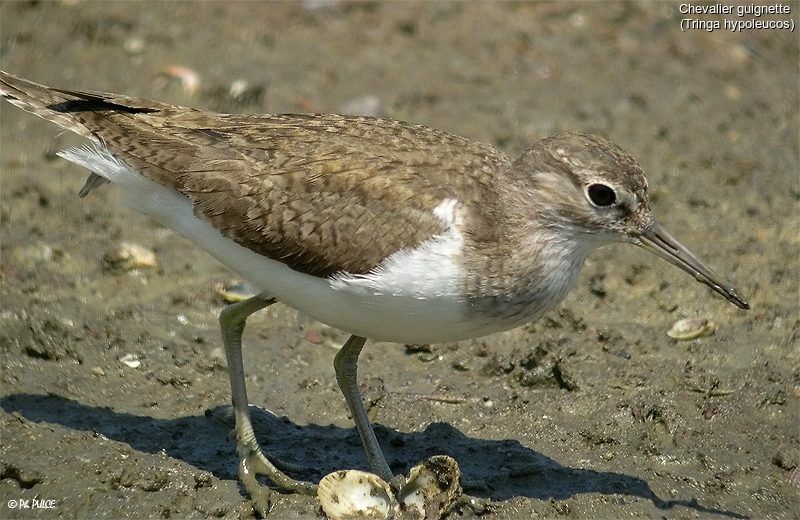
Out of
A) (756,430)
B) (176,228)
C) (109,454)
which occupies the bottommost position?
(109,454)

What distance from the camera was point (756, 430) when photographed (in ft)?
24.2

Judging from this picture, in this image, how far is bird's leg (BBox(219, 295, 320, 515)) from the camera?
652 centimetres

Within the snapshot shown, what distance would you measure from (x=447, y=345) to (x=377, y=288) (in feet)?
7.05

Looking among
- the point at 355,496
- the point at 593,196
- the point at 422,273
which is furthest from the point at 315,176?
the point at 355,496

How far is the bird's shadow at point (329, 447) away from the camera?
6.73 m

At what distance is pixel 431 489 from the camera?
6254 millimetres

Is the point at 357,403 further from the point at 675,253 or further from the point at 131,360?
the point at 675,253

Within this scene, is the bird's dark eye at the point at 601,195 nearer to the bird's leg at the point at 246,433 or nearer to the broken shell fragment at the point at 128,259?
the bird's leg at the point at 246,433

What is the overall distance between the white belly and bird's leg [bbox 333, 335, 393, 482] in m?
0.55

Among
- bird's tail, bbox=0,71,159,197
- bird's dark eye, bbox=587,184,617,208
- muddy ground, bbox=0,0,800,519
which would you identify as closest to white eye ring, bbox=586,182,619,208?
bird's dark eye, bbox=587,184,617,208

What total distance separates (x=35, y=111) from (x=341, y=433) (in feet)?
9.83

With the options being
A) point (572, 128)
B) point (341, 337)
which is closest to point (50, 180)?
point (341, 337)

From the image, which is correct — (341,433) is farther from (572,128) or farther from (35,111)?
(572,128)

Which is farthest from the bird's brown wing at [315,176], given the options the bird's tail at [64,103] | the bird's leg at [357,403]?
the bird's leg at [357,403]
